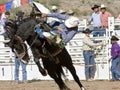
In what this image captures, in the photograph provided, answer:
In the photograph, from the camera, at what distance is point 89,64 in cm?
1638

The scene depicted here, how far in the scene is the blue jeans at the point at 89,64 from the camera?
53.4 feet

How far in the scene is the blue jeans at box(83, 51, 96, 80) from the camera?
1627 centimetres

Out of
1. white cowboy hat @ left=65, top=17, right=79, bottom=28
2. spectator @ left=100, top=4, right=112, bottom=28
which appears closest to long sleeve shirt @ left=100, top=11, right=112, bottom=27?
spectator @ left=100, top=4, right=112, bottom=28

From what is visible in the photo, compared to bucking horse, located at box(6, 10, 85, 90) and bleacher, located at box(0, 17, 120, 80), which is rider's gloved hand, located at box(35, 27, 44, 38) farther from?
bleacher, located at box(0, 17, 120, 80)

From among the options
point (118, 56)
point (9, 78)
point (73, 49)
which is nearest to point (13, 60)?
point (9, 78)

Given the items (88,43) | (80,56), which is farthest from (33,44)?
(80,56)

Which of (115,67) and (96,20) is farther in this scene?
(96,20)

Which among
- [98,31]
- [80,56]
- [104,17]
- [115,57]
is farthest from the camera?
[80,56]

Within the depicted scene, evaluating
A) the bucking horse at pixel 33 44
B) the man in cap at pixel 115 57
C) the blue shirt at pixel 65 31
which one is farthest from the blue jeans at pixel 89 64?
the bucking horse at pixel 33 44

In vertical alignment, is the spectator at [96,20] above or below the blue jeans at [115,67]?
above

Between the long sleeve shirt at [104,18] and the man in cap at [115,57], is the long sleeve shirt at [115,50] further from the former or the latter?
the long sleeve shirt at [104,18]

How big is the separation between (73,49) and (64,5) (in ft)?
122

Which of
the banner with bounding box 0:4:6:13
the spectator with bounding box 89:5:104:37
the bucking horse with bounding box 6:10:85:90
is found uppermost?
the bucking horse with bounding box 6:10:85:90

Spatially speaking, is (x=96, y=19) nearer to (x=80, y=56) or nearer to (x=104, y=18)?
(x=104, y=18)
